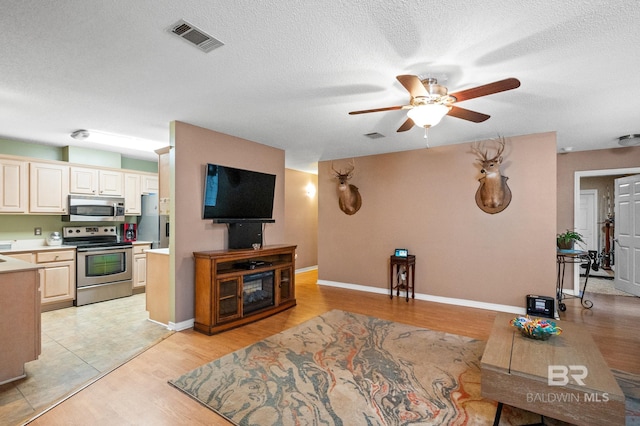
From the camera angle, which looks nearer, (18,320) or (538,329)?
(538,329)

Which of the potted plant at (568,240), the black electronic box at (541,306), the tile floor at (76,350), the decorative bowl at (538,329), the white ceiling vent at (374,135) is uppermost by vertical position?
the white ceiling vent at (374,135)

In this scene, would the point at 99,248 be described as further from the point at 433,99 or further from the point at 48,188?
the point at 433,99

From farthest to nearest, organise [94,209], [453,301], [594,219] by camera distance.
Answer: [594,219], [94,209], [453,301]

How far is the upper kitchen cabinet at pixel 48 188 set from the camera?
464cm

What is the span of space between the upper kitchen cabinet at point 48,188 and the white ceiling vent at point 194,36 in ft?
14.1

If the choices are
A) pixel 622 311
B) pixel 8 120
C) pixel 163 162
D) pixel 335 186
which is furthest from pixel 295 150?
pixel 622 311

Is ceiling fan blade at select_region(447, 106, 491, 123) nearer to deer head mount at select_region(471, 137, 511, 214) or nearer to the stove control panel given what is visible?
deer head mount at select_region(471, 137, 511, 214)

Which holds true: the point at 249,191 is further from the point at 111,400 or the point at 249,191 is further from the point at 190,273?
the point at 111,400

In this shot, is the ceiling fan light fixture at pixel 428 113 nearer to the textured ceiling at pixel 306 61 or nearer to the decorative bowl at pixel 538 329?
the textured ceiling at pixel 306 61

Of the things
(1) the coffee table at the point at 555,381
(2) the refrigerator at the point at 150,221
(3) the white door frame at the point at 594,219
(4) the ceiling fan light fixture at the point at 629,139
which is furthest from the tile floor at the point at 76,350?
(3) the white door frame at the point at 594,219

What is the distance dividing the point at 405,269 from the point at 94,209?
5.42m

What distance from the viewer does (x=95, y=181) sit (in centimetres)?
525

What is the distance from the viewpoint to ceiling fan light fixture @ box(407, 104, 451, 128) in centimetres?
248

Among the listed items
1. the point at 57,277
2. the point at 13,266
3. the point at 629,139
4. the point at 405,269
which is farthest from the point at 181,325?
the point at 629,139
